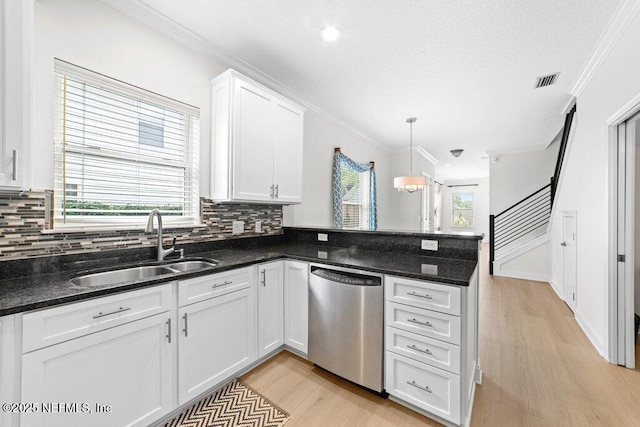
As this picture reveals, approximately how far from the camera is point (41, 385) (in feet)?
3.58

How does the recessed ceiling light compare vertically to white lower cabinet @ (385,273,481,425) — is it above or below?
above

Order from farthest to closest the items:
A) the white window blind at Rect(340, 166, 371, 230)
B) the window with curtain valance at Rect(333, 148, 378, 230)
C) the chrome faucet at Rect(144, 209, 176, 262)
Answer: the white window blind at Rect(340, 166, 371, 230) < the window with curtain valance at Rect(333, 148, 378, 230) < the chrome faucet at Rect(144, 209, 176, 262)

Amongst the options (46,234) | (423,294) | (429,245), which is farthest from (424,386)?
(46,234)

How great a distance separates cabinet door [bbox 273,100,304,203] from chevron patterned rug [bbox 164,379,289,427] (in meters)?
1.64

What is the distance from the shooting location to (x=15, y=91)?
116 cm

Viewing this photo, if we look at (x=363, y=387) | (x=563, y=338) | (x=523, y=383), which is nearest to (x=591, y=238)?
(x=563, y=338)

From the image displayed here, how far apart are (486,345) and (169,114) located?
3.54 metres

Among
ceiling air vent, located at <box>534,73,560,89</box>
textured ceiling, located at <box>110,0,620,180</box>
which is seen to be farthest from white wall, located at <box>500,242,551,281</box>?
ceiling air vent, located at <box>534,73,560,89</box>

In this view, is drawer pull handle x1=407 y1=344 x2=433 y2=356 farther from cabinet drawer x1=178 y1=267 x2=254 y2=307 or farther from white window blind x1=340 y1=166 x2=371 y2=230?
white window blind x1=340 y1=166 x2=371 y2=230

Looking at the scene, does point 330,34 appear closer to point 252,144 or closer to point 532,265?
point 252,144

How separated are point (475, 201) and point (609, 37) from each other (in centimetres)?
914

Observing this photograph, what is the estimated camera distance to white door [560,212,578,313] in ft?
10.3

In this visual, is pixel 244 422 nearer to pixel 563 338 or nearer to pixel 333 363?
pixel 333 363

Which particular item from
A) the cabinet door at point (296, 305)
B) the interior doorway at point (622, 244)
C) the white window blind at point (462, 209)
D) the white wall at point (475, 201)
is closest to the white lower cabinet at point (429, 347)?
the cabinet door at point (296, 305)
